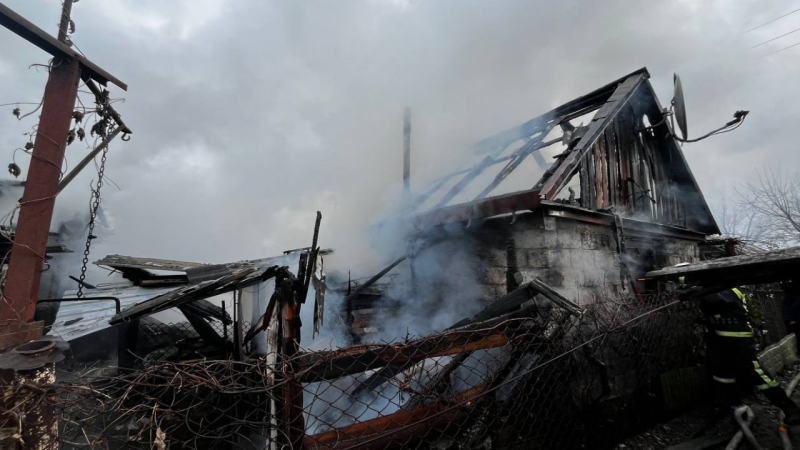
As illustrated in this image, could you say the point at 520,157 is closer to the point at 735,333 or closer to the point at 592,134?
the point at 592,134

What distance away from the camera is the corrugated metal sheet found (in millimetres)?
4195

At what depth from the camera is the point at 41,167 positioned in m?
3.22

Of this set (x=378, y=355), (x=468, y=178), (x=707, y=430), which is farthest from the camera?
(x=468, y=178)

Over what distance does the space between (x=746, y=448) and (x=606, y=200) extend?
165 inches

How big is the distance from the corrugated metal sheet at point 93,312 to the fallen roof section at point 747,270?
19.7ft

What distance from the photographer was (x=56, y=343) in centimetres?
188

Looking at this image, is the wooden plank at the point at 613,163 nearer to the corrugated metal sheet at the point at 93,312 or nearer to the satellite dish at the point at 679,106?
the satellite dish at the point at 679,106

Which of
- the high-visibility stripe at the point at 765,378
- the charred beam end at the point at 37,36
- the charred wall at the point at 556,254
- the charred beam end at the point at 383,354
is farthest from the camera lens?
the charred wall at the point at 556,254

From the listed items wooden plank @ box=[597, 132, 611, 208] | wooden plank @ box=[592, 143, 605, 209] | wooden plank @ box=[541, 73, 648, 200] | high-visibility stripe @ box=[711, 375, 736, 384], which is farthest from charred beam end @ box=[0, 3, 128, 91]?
high-visibility stripe @ box=[711, 375, 736, 384]


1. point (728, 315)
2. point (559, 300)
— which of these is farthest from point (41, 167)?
point (728, 315)

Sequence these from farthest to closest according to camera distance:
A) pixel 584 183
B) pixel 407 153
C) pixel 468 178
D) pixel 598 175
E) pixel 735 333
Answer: pixel 407 153, pixel 468 178, pixel 598 175, pixel 584 183, pixel 735 333

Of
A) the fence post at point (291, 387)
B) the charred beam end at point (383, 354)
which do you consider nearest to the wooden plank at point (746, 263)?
the charred beam end at point (383, 354)

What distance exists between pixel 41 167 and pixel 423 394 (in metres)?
4.05

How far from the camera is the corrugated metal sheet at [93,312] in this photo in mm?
4195
